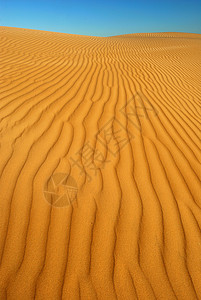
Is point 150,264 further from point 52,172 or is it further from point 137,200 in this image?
Answer: point 52,172

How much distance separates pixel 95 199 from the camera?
1.66 meters

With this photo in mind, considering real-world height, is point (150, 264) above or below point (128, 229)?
below

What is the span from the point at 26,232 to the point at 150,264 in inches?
36.7

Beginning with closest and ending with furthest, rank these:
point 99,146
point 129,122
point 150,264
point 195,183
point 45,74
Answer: point 150,264, point 195,183, point 99,146, point 129,122, point 45,74

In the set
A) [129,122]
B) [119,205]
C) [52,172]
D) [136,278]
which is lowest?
[136,278]

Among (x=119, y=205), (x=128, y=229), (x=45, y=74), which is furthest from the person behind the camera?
(x=45, y=74)

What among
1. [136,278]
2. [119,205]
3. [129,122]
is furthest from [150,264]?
[129,122]

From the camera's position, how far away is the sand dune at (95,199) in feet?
4.06

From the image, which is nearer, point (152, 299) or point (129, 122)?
point (152, 299)

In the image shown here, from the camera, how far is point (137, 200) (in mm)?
1702

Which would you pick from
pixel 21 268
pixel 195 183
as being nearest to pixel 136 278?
pixel 21 268

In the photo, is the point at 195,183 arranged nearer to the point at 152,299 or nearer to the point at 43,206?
the point at 152,299

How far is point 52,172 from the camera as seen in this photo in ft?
6.00

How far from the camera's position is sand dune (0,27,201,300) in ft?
4.06
